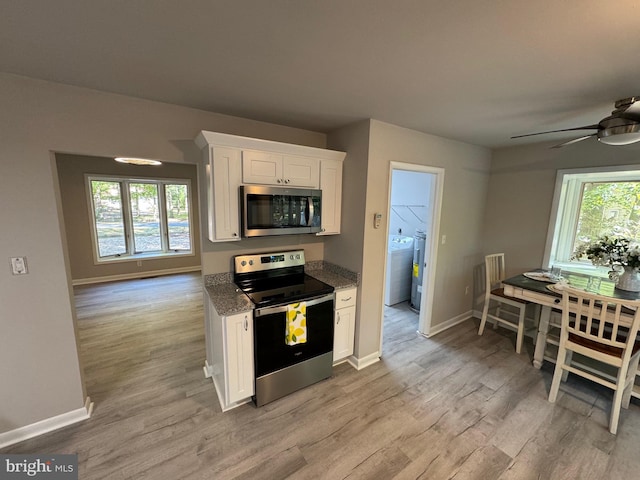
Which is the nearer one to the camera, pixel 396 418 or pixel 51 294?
pixel 51 294

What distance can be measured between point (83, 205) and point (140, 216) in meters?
0.94

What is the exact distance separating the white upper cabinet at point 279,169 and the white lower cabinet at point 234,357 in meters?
1.14

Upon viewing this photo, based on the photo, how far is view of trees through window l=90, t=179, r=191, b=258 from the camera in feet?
17.2

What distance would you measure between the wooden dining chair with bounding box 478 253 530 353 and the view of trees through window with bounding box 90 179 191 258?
599cm

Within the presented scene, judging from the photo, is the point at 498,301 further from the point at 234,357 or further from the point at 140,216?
the point at 140,216

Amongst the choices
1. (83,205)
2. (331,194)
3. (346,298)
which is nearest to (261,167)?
(331,194)

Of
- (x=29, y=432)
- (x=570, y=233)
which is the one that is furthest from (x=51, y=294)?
(x=570, y=233)

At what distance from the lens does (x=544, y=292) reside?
2.52 meters

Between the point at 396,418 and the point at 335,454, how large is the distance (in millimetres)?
601

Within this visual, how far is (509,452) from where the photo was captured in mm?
1852

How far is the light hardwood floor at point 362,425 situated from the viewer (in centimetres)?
174

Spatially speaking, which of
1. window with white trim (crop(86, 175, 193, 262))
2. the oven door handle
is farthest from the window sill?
the oven door handle

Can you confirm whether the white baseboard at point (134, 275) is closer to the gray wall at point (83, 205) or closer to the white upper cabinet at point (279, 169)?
the gray wall at point (83, 205)

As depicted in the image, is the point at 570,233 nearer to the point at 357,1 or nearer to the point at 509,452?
the point at 509,452
